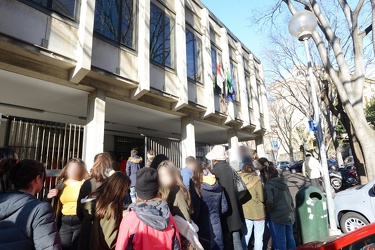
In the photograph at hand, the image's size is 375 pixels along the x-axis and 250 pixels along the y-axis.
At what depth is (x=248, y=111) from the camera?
15352 mm

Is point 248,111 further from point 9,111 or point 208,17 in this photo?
point 9,111

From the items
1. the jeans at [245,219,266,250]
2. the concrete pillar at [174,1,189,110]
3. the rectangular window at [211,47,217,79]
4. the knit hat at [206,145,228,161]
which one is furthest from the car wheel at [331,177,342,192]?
the knit hat at [206,145,228,161]

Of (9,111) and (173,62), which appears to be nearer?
(9,111)

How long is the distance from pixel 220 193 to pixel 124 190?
5.34ft

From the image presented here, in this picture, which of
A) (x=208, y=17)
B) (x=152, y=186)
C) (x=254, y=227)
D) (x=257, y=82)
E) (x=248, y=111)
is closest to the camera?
(x=152, y=186)

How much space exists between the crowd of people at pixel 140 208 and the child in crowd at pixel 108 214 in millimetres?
10

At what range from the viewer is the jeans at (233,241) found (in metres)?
3.79

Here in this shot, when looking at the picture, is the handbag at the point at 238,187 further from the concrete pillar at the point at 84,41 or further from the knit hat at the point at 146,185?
the concrete pillar at the point at 84,41

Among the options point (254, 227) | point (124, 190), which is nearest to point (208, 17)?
point (254, 227)

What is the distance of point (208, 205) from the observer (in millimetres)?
3418

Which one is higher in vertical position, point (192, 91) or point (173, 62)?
point (173, 62)

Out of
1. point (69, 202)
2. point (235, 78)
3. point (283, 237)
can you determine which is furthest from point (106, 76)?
point (235, 78)

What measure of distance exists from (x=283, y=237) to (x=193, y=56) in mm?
8982

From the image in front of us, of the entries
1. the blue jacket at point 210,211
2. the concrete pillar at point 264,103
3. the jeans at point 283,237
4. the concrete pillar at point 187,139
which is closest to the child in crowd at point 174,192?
the blue jacket at point 210,211
